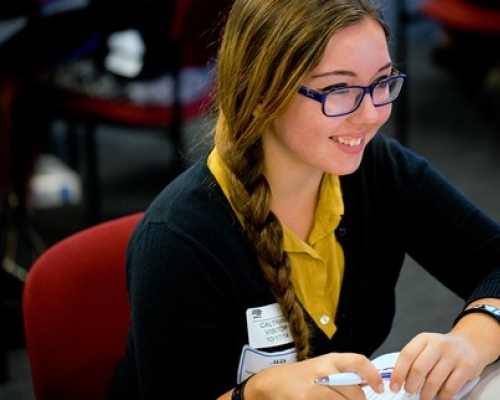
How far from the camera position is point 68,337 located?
1397 millimetres

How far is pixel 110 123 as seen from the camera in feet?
9.89

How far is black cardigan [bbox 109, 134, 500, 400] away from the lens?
1.26 meters

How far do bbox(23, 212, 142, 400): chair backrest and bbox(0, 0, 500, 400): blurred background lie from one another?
2.06ft

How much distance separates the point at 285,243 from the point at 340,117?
0.75 feet

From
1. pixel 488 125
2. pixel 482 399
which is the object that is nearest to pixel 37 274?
pixel 482 399

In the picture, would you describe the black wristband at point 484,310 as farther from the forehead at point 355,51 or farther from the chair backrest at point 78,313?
the chair backrest at point 78,313

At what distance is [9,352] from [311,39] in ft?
5.91

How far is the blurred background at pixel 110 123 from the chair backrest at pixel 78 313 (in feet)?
2.06

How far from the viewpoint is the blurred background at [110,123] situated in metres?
2.76

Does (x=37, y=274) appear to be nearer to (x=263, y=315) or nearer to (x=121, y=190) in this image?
(x=263, y=315)

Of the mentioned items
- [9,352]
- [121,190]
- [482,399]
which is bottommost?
[9,352]

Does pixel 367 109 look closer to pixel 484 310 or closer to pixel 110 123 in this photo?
pixel 484 310

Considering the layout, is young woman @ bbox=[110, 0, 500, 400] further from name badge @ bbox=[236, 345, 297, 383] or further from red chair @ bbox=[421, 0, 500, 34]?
red chair @ bbox=[421, 0, 500, 34]

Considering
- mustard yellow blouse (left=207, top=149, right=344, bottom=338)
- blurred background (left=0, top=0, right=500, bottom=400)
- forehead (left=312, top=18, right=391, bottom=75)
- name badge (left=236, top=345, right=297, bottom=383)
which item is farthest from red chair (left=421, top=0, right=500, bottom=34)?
name badge (left=236, top=345, right=297, bottom=383)
